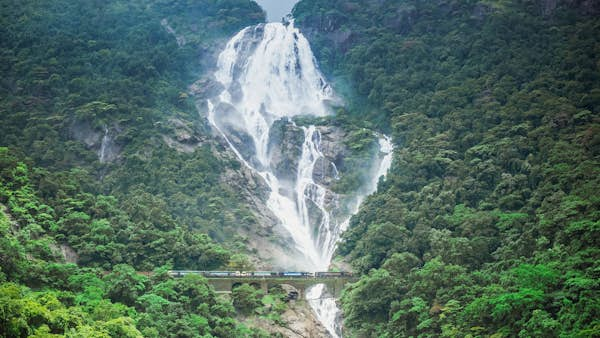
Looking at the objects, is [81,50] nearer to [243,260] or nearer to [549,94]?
[243,260]

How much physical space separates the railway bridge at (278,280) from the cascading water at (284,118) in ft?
5.35

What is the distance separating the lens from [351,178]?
230ft

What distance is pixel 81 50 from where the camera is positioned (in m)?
81.1

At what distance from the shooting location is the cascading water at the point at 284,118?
219ft

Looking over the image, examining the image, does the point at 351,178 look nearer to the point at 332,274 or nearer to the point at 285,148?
the point at 285,148

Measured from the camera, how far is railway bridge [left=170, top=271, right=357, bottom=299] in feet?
173

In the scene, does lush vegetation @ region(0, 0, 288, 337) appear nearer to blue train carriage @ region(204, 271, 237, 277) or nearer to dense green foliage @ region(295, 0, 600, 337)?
blue train carriage @ region(204, 271, 237, 277)

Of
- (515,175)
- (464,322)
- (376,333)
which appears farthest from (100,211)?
(515,175)

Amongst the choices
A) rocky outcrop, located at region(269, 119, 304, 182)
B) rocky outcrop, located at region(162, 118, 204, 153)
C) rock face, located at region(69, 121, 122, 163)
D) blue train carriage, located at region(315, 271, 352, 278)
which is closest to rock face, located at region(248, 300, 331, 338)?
blue train carriage, located at region(315, 271, 352, 278)

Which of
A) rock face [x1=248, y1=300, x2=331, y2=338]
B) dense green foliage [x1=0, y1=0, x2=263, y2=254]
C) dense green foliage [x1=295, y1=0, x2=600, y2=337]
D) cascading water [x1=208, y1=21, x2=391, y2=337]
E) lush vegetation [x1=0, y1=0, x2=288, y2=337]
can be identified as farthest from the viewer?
cascading water [x1=208, y1=21, x2=391, y2=337]

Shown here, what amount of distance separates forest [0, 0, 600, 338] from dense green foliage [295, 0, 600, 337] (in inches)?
6.2

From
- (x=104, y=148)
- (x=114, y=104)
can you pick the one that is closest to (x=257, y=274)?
(x=104, y=148)

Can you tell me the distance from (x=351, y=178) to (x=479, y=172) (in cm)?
1491

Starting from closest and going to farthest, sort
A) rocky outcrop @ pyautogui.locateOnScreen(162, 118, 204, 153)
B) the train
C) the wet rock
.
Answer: the train, rocky outcrop @ pyautogui.locateOnScreen(162, 118, 204, 153), the wet rock
